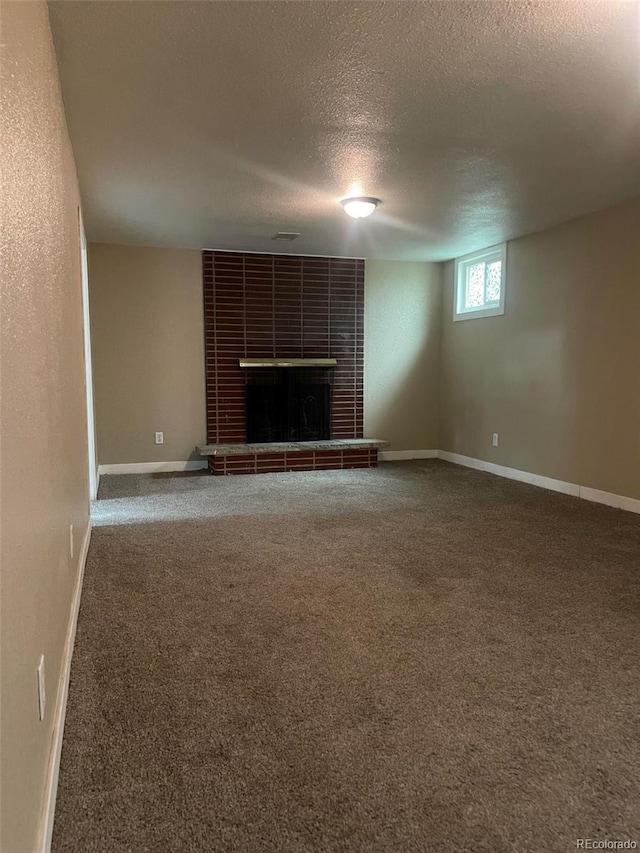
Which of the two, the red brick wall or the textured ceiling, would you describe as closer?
the textured ceiling

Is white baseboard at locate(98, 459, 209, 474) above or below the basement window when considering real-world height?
below

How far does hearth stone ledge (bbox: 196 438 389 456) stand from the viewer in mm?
5582

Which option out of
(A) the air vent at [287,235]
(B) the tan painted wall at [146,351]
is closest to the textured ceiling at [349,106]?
(A) the air vent at [287,235]

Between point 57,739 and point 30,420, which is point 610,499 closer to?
point 57,739

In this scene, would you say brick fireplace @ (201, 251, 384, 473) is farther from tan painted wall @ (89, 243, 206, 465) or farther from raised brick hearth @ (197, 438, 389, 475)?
tan painted wall @ (89, 243, 206, 465)

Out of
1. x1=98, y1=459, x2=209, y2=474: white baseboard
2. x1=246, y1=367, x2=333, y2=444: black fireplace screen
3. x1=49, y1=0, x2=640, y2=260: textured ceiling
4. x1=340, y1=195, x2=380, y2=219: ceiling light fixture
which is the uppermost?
x1=49, y1=0, x2=640, y2=260: textured ceiling

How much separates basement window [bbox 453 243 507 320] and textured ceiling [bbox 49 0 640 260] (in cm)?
123

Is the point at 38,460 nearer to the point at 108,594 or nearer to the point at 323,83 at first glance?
the point at 108,594

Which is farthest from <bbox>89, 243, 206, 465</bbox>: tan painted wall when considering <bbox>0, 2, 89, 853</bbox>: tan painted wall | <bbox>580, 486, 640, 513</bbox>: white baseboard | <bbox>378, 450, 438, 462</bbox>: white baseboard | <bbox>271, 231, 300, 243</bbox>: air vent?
<bbox>580, 486, 640, 513</bbox>: white baseboard

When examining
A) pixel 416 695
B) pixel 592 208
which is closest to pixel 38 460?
pixel 416 695

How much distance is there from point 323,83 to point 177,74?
1.94ft

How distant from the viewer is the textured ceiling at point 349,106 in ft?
6.49

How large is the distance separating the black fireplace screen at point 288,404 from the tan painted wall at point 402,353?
1.83ft

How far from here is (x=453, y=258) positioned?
6.27 metres
